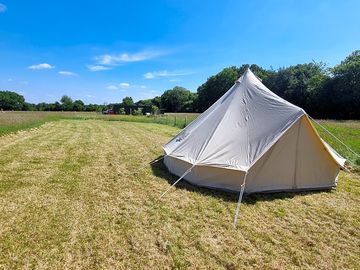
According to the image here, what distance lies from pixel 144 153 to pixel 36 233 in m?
5.71

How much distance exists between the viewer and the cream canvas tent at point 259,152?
5078 mm

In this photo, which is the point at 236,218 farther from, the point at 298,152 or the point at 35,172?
the point at 35,172

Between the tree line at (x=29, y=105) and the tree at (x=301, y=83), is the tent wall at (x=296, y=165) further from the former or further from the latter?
the tree line at (x=29, y=105)

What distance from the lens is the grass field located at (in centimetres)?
298

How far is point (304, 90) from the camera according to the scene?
129ft

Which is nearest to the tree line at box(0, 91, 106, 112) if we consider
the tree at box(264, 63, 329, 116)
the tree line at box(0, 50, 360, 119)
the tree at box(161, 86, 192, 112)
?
the tree line at box(0, 50, 360, 119)

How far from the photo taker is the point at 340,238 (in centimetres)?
355

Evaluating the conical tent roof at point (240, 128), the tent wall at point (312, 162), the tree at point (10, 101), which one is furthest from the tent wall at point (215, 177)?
the tree at point (10, 101)

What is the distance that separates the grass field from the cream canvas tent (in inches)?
11.0

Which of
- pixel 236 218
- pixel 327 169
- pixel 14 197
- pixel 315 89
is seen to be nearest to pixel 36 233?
pixel 14 197

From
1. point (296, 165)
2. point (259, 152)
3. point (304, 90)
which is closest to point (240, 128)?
point (259, 152)

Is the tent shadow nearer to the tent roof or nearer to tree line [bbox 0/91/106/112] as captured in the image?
the tent roof

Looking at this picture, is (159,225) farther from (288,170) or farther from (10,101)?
(10,101)

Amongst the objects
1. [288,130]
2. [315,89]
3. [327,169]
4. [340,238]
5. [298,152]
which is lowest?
[340,238]
